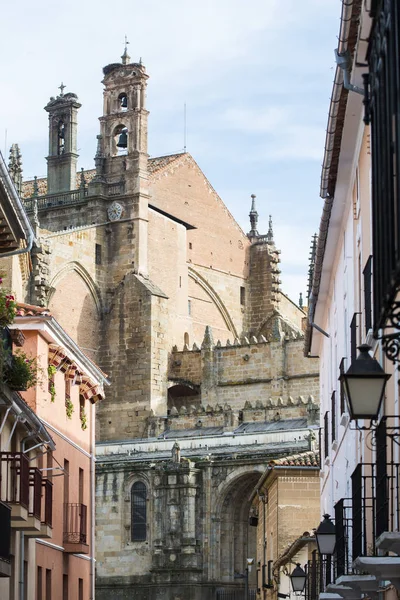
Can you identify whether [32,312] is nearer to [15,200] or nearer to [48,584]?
[48,584]

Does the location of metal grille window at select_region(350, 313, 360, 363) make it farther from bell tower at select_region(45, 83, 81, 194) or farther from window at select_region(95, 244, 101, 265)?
bell tower at select_region(45, 83, 81, 194)

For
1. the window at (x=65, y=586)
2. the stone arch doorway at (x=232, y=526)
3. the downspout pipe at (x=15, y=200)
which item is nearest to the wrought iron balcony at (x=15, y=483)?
the downspout pipe at (x=15, y=200)

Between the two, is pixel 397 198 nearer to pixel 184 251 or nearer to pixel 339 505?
pixel 339 505

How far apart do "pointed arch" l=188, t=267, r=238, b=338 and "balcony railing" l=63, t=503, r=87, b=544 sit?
175ft

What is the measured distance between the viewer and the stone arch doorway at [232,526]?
5791cm

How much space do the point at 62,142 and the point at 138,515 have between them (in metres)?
28.4

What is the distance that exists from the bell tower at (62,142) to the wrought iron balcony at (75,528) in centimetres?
5004

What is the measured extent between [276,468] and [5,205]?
→ 19.1m

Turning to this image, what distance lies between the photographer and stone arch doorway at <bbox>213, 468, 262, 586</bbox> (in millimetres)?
57906

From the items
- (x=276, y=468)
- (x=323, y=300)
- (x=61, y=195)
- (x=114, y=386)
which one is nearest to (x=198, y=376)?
(x=114, y=386)

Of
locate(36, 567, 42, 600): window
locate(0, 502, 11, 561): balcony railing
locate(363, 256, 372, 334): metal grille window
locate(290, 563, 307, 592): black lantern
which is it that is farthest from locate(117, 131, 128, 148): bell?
locate(363, 256, 372, 334): metal grille window

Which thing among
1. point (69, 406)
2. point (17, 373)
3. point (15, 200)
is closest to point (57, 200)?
point (69, 406)

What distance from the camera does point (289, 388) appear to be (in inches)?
2847

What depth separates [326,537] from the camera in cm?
1723
